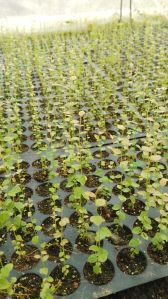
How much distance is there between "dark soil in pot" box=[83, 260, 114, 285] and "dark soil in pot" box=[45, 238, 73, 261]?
0.39 ft

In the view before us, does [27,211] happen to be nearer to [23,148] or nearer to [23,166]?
[23,166]

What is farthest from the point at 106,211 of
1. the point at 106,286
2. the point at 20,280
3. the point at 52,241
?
the point at 20,280

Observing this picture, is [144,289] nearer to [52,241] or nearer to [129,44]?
[52,241]

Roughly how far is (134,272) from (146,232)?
241 mm

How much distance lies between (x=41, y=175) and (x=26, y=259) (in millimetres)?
627

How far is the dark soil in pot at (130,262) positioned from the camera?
144cm

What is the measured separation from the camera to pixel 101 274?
143 cm

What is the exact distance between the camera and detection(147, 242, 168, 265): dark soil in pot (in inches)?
58.1

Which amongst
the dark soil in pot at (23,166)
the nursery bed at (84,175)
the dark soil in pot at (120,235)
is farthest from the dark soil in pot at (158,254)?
the dark soil in pot at (23,166)

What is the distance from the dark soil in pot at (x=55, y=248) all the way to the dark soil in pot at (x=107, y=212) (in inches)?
9.7

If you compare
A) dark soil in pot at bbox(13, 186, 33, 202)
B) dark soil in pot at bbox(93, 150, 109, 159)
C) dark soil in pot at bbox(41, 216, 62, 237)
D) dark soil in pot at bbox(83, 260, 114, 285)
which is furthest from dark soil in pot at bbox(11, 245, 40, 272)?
dark soil in pot at bbox(93, 150, 109, 159)

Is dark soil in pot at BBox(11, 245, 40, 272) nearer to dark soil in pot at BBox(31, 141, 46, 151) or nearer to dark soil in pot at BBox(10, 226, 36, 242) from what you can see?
dark soil in pot at BBox(10, 226, 36, 242)

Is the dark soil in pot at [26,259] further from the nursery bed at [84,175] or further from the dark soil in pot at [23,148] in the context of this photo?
the dark soil in pot at [23,148]

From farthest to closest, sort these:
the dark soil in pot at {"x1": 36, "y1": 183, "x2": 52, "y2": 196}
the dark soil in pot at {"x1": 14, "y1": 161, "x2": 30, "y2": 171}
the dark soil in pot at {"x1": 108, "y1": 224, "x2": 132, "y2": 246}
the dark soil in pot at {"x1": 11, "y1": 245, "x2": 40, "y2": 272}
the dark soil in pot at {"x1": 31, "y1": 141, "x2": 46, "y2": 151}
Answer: the dark soil in pot at {"x1": 31, "y1": 141, "x2": 46, "y2": 151}, the dark soil in pot at {"x1": 14, "y1": 161, "x2": 30, "y2": 171}, the dark soil in pot at {"x1": 36, "y1": 183, "x2": 52, "y2": 196}, the dark soil in pot at {"x1": 108, "y1": 224, "x2": 132, "y2": 246}, the dark soil in pot at {"x1": 11, "y1": 245, "x2": 40, "y2": 272}
